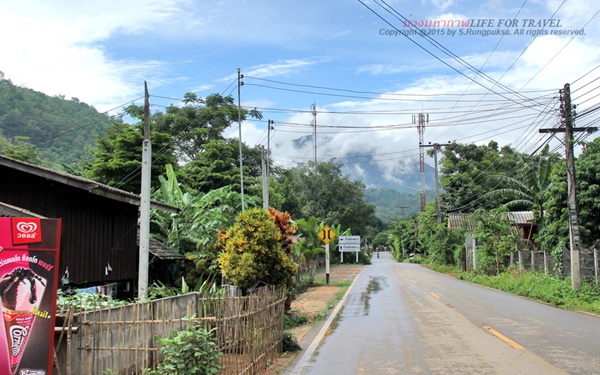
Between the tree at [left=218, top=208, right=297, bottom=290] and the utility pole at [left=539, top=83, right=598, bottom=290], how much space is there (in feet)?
40.8

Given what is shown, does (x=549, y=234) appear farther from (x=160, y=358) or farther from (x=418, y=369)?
(x=160, y=358)

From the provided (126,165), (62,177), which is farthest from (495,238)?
(62,177)

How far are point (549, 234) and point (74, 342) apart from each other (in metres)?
23.5

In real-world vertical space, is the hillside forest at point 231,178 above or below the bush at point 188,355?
above

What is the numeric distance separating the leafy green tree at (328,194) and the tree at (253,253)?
5285cm

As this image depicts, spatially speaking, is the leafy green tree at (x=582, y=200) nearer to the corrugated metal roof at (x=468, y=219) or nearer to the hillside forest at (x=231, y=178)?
the hillside forest at (x=231, y=178)

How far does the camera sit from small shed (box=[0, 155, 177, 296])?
10.2 metres

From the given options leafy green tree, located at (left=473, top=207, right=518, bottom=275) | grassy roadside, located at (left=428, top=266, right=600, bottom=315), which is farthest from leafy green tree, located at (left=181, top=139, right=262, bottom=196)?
grassy roadside, located at (left=428, top=266, right=600, bottom=315)

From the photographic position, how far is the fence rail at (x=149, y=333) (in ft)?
17.8

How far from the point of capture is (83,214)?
452 inches

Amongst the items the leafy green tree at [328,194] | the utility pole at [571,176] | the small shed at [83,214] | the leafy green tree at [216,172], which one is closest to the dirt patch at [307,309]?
the small shed at [83,214]

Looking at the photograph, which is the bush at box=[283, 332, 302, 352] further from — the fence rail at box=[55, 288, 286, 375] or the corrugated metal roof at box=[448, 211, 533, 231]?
the corrugated metal roof at box=[448, 211, 533, 231]

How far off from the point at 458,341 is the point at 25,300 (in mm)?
8191

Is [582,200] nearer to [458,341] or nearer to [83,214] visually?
[458,341]
